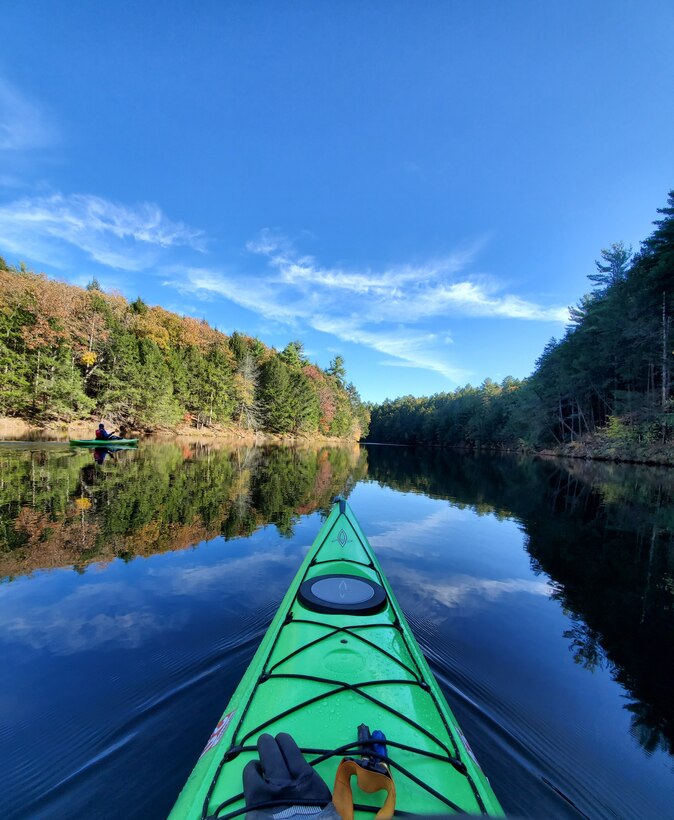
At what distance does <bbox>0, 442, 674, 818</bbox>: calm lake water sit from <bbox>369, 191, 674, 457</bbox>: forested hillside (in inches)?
668

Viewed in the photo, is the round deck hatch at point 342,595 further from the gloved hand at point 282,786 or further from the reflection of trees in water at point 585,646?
the reflection of trees in water at point 585,646

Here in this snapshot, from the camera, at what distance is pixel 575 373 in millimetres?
29328

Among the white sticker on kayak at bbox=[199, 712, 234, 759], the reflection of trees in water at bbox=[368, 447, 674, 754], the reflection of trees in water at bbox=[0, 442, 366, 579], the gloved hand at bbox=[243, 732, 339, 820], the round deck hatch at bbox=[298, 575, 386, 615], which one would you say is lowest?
the reflection of trees in water at bbox=[368, 447, 674, 754]

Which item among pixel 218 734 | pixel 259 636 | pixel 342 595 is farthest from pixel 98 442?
pixel 218 734

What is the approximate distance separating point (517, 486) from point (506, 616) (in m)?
12.3

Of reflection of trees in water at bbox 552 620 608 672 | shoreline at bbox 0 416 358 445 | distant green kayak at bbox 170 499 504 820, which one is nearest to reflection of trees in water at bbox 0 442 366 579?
distant green kayak at bbox 170 499 504 820

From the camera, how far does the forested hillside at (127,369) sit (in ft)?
76.2

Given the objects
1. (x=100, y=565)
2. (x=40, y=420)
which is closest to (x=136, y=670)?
(x=100, y=565)

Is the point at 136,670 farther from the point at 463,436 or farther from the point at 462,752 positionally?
the point at 463,436

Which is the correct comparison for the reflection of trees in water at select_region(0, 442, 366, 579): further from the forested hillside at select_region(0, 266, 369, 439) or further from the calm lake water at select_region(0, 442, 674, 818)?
the forested hillside at select_region(0, 266, 369, 439)

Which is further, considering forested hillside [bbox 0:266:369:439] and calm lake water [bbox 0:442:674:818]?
forested hillside [bbox 0:266:369:439]

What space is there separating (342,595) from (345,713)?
4.01 ft

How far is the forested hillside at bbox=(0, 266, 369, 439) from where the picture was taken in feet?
76.2

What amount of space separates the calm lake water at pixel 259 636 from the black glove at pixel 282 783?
106 centimetres
